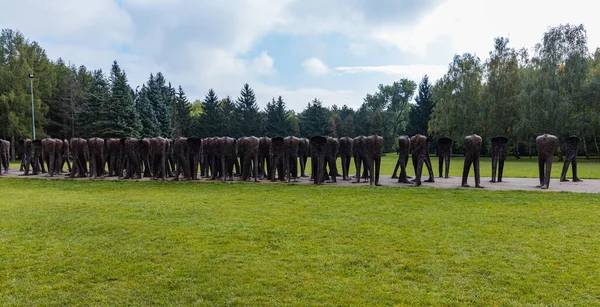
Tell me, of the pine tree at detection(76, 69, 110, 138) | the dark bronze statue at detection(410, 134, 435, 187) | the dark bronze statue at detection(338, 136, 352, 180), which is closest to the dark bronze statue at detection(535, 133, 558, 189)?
the dark bronze statue at detection(410, 134, 435, 187)

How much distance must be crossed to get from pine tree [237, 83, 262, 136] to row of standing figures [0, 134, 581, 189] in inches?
1384

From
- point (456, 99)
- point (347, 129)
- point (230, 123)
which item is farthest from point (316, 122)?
point (456, 99)

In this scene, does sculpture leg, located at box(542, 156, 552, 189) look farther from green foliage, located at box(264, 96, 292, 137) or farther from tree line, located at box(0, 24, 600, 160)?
green foliage, located at box(264, 96, 292, 137)

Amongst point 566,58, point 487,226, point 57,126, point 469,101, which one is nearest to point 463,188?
point 487,226

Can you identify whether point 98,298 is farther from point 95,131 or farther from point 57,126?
point 57,126

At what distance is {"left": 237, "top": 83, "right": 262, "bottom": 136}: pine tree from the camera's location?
52.4 metres

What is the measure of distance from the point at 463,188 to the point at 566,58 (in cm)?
2733

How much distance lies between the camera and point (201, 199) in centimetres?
1030

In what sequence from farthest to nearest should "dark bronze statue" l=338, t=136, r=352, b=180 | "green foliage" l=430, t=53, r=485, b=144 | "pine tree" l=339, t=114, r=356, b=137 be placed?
"pine tree" l=339, t=114, r=356, b=137 < "green foliage" l=430, t=53, r=485, b=144 < "dark bronze statue" l=338, t=136, r=352, b=180

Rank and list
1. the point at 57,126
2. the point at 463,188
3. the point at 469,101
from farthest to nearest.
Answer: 1. the point at 57,126
2. the point at 469,101
3. the point at 463,188

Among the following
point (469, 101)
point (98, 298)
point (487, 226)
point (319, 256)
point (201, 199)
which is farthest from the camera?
point (469, 101)

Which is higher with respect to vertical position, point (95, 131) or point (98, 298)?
point (95, 131)

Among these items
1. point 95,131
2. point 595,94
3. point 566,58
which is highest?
point 566,58

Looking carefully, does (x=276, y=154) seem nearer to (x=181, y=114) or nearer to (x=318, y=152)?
(x=318, y=152)
